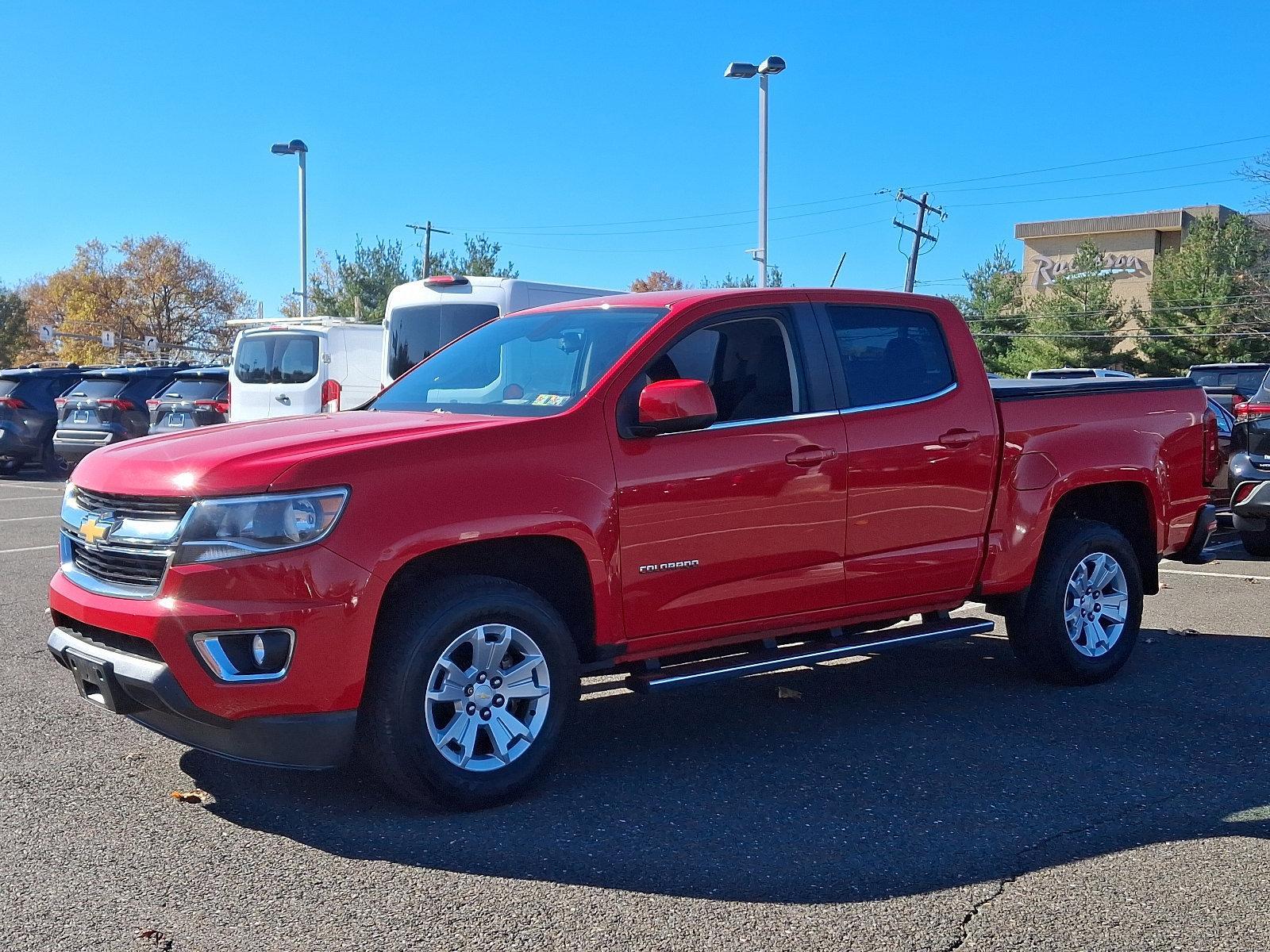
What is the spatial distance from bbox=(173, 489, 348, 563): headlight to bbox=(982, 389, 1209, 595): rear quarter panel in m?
3.38

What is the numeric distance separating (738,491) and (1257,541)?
799 cm

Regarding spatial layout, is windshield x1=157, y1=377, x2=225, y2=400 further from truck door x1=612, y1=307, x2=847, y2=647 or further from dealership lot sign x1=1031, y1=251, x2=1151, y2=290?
dealership lot sign x1=1031, y1=251, x2=1151, y2=290

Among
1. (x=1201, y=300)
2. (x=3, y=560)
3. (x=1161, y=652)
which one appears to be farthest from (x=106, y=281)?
(x=1161, y=652)

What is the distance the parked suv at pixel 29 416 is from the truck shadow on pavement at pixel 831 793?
17.8 metres

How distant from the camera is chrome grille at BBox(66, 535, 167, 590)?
4.30 meters

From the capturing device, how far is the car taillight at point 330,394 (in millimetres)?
15398

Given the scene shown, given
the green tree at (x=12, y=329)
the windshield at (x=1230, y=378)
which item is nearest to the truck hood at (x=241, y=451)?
the windshield at (x=1230, y=378)

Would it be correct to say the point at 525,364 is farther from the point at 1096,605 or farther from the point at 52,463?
the point at 52,463

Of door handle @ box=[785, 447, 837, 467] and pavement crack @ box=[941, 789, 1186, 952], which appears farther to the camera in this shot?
door handle @ box=[785, 447, 837, 467]

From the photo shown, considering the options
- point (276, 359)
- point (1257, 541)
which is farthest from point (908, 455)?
point (276, 359)

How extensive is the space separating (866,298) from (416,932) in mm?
3620

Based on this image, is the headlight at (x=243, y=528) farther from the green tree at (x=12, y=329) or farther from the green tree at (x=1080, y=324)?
the green tree at (x=12, y=329)

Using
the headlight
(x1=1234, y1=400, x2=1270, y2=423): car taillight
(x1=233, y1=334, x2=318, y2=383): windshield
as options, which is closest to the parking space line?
(x1=1234, y1=400, x2=1270, y2=423): car taillight

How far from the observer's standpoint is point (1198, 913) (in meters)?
3.72
